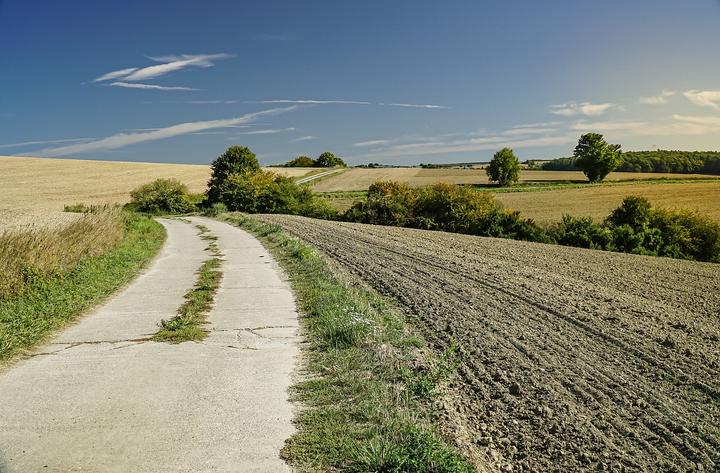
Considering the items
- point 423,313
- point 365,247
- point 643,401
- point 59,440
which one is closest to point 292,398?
point 59,440

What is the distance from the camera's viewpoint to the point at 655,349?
25.8 feet

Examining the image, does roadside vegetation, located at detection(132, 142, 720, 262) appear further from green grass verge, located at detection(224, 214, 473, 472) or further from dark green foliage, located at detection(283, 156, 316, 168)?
dark green foliage, located at detection(283, 156, 316, 168)

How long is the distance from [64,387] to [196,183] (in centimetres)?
7370

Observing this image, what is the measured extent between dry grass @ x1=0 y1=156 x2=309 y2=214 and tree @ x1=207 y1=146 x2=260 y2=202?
9.59m

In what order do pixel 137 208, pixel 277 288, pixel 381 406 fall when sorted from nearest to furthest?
pixel 381 406 → pixel 277 288 → pixel 137 208

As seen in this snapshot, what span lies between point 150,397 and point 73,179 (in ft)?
243

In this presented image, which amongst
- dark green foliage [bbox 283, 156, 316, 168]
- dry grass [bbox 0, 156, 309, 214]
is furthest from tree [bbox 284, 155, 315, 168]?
dry grass [bbox 0, 156, 309, 214]

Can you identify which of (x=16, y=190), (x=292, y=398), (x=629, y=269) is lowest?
(x=629, y=269)

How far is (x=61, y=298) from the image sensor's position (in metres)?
9.77

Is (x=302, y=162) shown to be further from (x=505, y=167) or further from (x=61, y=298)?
(x=61, y=298)

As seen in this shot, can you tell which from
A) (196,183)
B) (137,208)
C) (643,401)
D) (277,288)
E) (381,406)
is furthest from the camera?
(196,183)

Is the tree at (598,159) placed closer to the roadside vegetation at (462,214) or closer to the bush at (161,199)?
the roadside vegetation at (462,214)

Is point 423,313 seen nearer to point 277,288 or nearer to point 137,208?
point 277,288

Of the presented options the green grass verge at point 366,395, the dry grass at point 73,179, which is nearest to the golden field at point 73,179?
the dry grass at point 73,179
